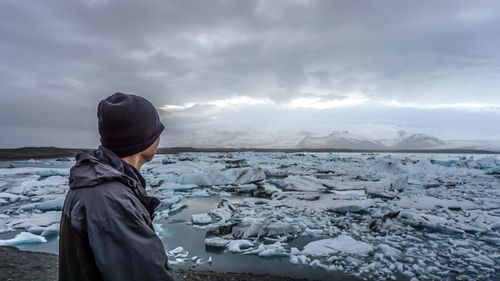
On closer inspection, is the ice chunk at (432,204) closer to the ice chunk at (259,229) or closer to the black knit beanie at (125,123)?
the ice chunk at (259,229)

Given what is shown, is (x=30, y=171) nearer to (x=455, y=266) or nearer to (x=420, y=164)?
(x=455, y=266)

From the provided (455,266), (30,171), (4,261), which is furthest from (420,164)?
(30,171)

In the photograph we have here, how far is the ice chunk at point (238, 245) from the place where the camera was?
176 inches

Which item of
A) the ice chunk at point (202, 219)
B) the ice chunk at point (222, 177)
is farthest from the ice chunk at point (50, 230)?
the ice chunk at point (222, 177)

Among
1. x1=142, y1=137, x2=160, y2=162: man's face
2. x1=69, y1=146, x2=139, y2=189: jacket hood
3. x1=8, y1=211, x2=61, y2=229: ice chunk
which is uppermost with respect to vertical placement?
x1=142, y1=137, x2=160, y2=162: man's face

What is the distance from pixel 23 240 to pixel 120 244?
5.54 meters

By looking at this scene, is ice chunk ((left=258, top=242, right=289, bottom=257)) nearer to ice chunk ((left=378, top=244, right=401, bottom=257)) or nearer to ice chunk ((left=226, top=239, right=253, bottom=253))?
ice chunk ((left=226, top=239, right=253, bottom=253))

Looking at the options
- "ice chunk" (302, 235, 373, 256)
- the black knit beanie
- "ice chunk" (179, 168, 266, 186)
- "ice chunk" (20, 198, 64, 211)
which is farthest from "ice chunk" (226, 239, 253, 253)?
"ice chunk" (179, 168, 266, 186)

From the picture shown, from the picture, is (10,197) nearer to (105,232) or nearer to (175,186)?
(175,186)

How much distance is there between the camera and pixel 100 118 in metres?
1.17

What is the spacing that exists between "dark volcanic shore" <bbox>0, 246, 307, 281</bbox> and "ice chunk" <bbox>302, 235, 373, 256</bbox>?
92cm

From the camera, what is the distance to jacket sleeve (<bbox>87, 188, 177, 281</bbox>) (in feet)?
2.87

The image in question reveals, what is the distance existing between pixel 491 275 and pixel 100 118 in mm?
5116

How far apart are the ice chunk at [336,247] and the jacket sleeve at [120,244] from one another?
3891mm
